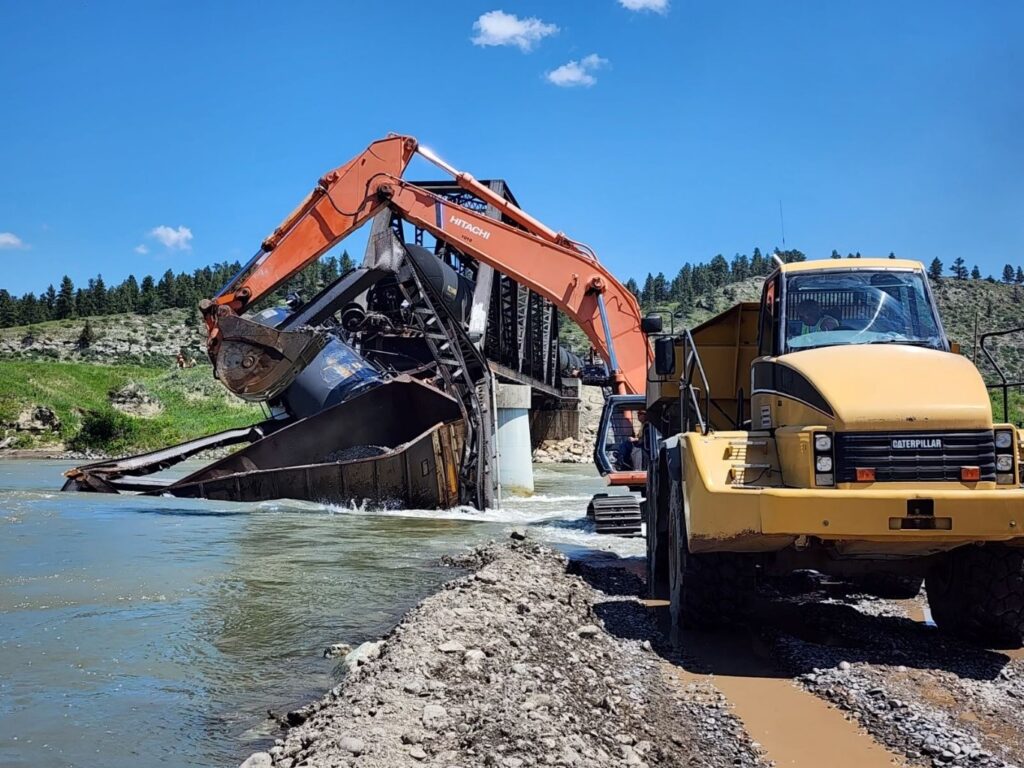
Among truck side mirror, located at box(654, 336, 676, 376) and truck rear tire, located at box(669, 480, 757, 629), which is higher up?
truck side mirror, located at box(654, 336, 676, 376)

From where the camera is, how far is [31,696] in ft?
16.2

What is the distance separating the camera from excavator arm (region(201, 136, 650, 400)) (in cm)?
1595

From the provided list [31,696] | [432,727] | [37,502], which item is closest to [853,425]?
[432,727]

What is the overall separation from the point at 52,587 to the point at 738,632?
589 cm

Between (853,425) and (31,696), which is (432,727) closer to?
(31,696)

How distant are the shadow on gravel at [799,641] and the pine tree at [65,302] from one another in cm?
10046

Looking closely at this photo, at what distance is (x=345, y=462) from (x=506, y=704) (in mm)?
11963

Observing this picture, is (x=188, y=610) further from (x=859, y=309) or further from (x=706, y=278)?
(x=706, y=278)

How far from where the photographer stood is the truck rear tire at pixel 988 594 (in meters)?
5.86

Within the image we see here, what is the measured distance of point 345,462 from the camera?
15828mm

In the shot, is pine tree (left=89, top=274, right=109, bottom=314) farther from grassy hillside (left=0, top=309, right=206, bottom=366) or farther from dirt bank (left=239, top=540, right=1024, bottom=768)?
dirt bank (left=239, top=540, right=1024, bottom=768)

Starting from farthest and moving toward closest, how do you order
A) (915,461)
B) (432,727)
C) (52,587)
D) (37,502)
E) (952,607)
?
(37,502) → (52,587) → (952,607) → (915,461) → (432,727)

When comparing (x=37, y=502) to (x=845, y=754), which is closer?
(x=845, y=754)

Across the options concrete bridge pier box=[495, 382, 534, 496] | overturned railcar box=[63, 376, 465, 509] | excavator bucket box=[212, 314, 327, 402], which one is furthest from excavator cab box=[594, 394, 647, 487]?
concrete bridge pier box=[495, 382, 534, 496]
